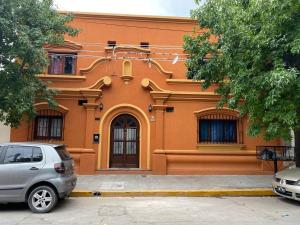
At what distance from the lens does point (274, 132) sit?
9094mm

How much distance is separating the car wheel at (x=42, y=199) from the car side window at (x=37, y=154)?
0.68m

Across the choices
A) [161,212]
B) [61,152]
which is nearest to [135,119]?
[61,152]

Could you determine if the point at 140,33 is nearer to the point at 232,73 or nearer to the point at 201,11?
the point at 201,11

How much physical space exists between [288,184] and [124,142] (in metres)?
7.16

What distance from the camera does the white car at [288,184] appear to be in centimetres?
895

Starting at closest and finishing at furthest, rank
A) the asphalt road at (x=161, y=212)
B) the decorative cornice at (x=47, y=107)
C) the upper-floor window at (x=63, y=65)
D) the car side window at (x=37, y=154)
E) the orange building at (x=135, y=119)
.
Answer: the asphalt road at (x=161, y=212) → the car side window at (x=37, y=154) → the decorative cornice at (x=47, y=107) → the orange building at (x=135, y=119) → the upper-floor window at (x=63, y=65)

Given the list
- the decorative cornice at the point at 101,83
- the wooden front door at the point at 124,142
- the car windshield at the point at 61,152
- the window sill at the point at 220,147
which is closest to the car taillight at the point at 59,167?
the car windshield at the point at 61,152

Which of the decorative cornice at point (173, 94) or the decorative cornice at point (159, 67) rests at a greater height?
the decorative cornice at point (159, 67)

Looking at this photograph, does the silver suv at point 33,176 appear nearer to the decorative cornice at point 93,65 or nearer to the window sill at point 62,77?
the window sill at point 62,77

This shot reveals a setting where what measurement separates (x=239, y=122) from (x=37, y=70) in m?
8.75

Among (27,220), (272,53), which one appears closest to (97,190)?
(27,220)

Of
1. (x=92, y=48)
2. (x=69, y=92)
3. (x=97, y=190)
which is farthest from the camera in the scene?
(x=92, y=48)

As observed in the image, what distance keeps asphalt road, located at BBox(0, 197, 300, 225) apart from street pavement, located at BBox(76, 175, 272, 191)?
1.26 meters

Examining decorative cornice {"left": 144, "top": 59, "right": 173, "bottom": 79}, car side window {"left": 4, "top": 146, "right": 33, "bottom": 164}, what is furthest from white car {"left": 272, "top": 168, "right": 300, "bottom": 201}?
car side window {"left": 4, "top": 146, "right": 33, "bottom": 164}
